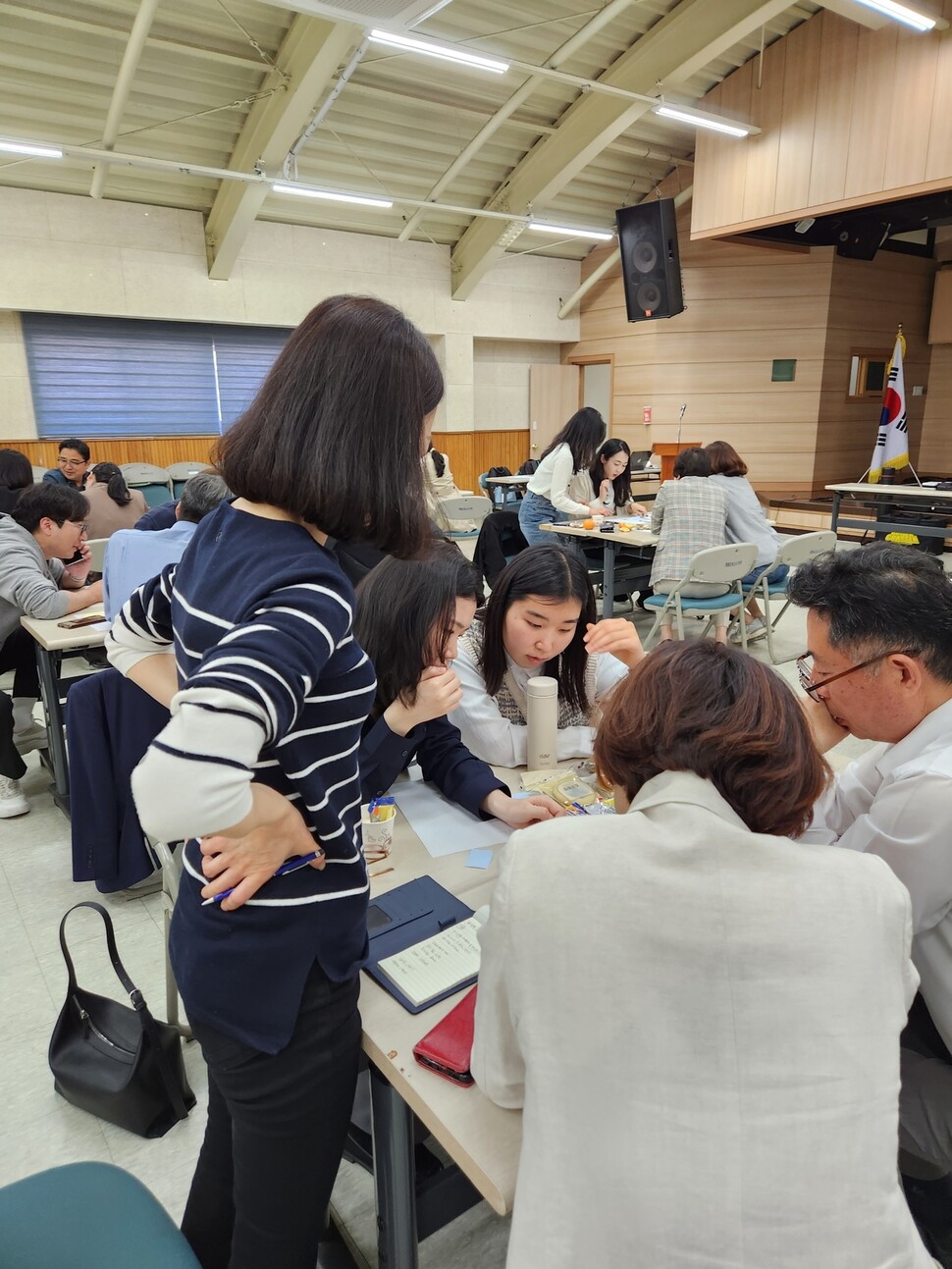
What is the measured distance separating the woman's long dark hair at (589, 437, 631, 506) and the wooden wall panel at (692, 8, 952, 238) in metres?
3.17

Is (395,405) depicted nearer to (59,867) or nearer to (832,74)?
(59,867)

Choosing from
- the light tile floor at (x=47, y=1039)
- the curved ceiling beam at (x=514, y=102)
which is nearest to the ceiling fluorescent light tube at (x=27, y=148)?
the curved ceiling beam at (x=514, y=102)

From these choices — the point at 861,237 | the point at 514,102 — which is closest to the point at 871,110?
the point at 861,237

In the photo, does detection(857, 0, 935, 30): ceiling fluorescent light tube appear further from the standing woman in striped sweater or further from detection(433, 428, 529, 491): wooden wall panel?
detection(433, 428, 529, 491): wooden wall panel

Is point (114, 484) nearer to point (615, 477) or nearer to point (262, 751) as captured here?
point (615, 477)

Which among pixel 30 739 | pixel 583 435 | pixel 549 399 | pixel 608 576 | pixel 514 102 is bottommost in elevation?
pixel 30 739

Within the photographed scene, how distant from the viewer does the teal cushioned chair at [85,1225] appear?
3.07ft

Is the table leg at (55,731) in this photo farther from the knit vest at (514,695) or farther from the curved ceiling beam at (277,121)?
the curved ceiling beam at (277,121)

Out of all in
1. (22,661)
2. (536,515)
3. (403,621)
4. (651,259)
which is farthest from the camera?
(651,259)

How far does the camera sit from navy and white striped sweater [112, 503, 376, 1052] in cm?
64

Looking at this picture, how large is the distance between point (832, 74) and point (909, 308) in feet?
14.7

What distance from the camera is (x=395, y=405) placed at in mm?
833

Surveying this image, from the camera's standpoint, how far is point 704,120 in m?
6.80

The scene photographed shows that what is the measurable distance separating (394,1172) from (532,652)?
1073 millimetres
